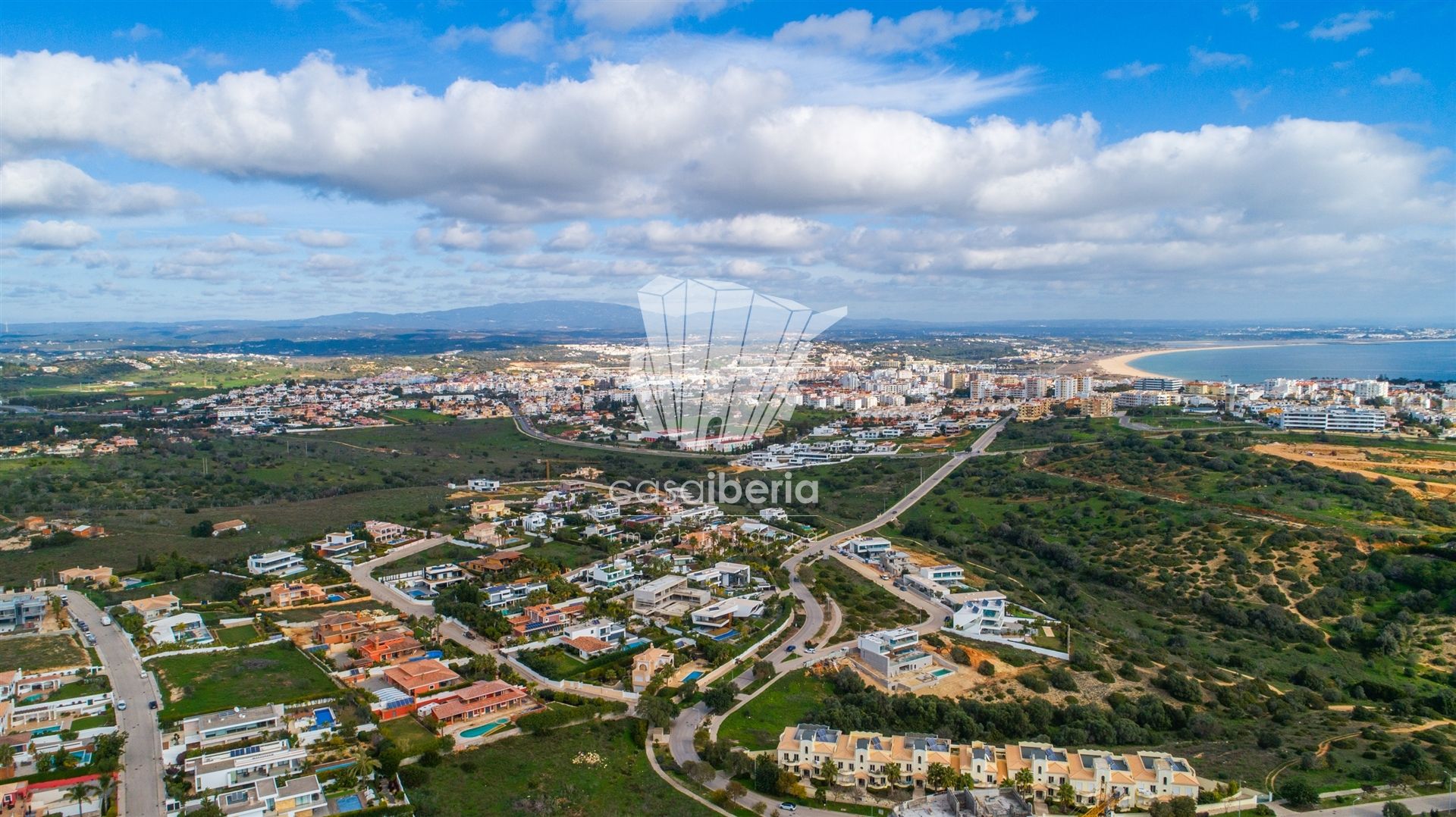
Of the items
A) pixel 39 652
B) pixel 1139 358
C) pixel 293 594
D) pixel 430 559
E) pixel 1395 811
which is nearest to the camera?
pixel 1395 811

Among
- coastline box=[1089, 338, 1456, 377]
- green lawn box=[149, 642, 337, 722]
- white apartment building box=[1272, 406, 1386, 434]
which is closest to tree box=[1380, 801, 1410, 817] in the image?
green lawn box=[149, 642, 337, 722]

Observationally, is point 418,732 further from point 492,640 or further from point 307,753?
point 492,640

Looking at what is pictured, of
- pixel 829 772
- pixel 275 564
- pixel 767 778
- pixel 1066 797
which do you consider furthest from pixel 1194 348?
pixel 767 778

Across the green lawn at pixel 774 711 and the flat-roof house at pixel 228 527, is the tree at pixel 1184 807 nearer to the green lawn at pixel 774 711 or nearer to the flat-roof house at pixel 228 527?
the green lawn at pixel 774 711

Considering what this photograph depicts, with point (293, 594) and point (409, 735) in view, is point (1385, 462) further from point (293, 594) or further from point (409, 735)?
point (293, 594)

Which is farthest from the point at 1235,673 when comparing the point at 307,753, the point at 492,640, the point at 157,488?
the point at 157,488

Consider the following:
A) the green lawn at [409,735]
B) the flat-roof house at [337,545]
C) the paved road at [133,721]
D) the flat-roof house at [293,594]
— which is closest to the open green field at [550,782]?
the green lawn at [409,735]
